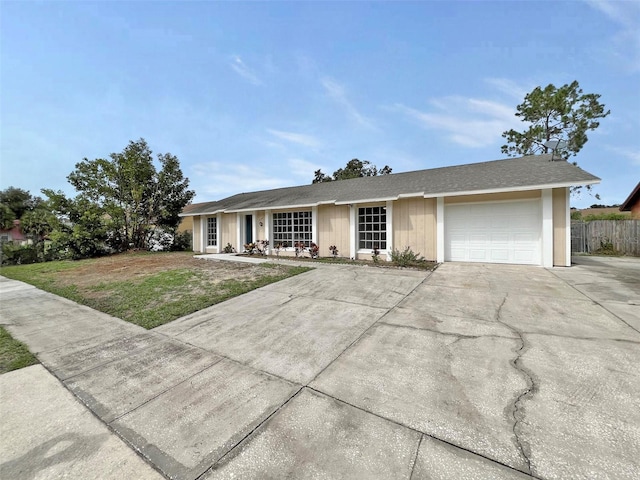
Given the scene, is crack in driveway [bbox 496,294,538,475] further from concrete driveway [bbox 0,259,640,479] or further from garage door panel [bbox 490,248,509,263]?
garage door panel [bbox 490,248,509,263]

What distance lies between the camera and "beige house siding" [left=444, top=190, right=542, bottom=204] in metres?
7.99

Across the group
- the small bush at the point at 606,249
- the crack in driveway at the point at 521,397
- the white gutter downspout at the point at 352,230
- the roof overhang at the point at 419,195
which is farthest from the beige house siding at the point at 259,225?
the small bush at the point at 606,249

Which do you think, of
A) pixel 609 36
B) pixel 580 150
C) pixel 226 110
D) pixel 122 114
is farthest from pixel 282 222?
pixel 580 150

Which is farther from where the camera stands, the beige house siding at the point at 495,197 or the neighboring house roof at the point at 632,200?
the neighboring house roof at the point at 632,200

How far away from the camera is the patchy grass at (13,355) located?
3.06m

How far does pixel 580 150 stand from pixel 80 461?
97.9 ft

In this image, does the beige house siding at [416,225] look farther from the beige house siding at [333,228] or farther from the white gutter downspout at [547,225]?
the white gutter downspout at [547,225]

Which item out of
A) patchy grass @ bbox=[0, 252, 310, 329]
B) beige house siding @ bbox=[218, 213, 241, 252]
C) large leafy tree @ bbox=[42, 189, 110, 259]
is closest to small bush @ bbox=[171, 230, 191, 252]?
large leafy tree @ bbox=[42, 189, 110, 259]

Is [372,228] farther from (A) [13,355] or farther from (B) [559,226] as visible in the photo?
(A) [13,355]

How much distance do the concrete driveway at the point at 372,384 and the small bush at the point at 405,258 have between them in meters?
3.74

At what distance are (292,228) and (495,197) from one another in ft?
27.4

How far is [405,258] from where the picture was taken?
8.73 m

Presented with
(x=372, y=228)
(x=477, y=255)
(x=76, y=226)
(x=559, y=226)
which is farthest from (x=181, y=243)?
(x=559, y=226)

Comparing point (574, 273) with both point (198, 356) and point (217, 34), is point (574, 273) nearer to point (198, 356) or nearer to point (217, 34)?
point (198, 356)
